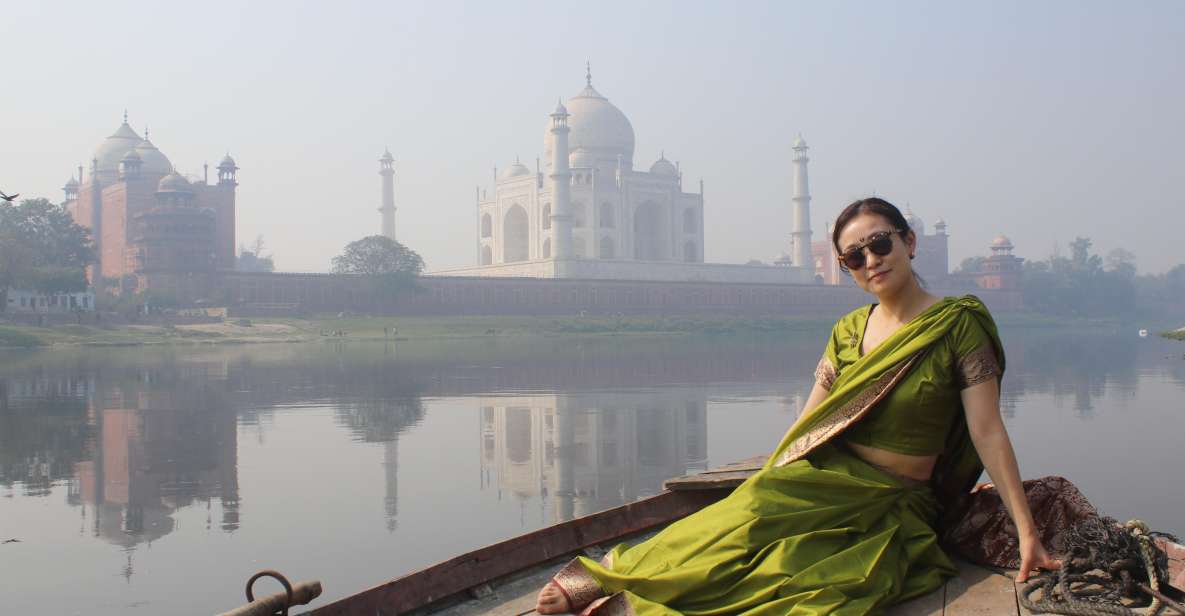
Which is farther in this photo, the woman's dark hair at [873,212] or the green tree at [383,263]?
→ the green tree at [383,263]

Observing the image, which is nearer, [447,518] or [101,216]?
[447,518]

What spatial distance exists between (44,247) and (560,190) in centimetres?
1594

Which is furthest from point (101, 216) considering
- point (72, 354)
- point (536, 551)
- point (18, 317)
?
point (536, 551)

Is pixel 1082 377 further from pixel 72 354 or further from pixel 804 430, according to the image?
pixel 72 354

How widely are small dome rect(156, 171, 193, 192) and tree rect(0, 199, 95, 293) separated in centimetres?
272

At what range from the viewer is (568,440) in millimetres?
7762

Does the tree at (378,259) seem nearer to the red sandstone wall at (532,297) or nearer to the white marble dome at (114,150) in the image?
the red sandstone wall at (532,297)

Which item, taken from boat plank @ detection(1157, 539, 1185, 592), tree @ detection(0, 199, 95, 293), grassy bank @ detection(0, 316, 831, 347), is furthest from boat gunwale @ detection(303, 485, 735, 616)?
tree @ detection(0, 199, 95, 293)

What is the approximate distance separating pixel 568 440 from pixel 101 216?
111 feet

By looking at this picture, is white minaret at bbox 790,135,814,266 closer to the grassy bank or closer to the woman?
the grassy bank

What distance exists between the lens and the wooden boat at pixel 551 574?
2148mm

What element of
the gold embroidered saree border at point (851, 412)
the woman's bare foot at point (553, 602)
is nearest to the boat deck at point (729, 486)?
the woman's bare foot at point (553, 602)

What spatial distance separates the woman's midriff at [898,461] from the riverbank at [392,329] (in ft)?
72.1

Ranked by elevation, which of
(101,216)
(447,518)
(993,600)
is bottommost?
(447,518)
